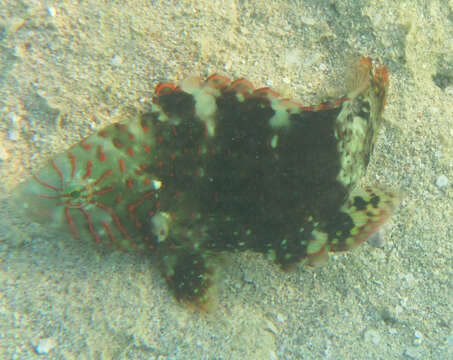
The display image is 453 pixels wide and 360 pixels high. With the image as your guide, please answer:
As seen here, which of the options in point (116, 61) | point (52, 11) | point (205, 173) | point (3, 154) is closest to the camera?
point (205, 173)

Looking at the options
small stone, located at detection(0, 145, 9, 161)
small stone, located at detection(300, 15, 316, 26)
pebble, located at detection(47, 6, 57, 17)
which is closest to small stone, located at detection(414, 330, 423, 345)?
small stone, located at detection(300, 15, 316, 26)

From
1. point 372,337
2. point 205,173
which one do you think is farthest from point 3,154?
point 372,337

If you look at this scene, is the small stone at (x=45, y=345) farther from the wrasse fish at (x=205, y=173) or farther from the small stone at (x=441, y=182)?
the small stone at (x=441, y=182)

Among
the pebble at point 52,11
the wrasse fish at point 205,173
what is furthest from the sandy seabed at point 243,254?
the wrasse fish at point 205,173

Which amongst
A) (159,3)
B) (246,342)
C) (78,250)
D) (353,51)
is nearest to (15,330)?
(78,250)

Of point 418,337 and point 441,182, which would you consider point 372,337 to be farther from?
point 441,182

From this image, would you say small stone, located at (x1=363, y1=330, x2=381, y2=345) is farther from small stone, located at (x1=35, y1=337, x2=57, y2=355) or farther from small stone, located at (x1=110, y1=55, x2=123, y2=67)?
small stone, located at (x1=110, y1=55, x2=123, y2=67)

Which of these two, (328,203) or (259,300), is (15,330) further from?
(328,203)
